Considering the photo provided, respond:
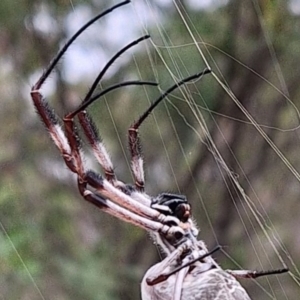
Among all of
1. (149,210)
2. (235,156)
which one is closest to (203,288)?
(149,210)

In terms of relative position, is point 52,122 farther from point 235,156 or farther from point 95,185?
point 235,156

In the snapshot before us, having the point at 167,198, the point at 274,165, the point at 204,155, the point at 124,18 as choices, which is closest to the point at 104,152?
the point at 167,198

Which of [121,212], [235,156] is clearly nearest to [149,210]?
[121,212]

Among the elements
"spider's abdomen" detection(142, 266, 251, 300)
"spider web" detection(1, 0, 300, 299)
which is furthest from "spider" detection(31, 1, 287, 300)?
"spider web" detection(1, 0, 300, 299)

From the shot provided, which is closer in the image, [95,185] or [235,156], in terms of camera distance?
[95,185]

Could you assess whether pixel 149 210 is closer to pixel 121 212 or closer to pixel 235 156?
pixel 121 212

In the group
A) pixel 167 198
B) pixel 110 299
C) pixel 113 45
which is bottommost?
pixel 110 299

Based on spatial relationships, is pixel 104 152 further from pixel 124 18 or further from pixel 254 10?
pixel 254 10

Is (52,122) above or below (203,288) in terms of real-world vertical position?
above
